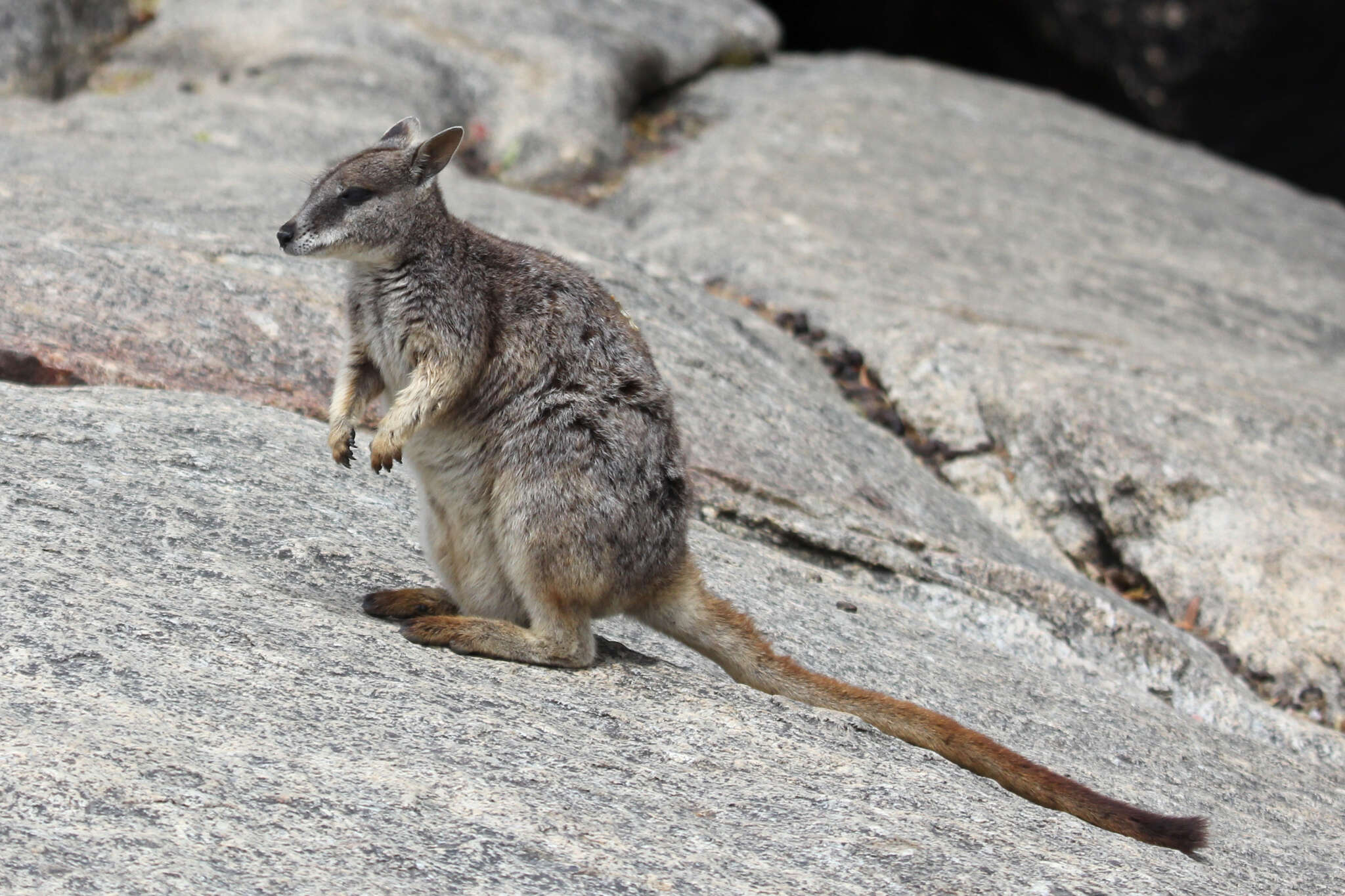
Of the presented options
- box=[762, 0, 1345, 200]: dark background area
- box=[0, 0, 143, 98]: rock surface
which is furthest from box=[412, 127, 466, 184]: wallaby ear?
box=[762, 0, 1345, 200]: dark background area

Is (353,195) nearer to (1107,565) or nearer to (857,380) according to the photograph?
(857,380)

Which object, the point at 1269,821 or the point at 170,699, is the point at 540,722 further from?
the point at 1269,821

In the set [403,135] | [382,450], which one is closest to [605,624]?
[382,450]

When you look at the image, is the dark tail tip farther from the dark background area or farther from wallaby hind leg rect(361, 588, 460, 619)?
the dark background area

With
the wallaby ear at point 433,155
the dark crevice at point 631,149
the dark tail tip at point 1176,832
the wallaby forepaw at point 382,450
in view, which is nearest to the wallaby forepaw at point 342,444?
the wallaby forepaw at point 382,450

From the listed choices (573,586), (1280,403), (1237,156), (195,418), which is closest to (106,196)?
(195,418)

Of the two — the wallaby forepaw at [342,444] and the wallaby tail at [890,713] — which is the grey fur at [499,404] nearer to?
the wallaby forepaw at [342,444]
